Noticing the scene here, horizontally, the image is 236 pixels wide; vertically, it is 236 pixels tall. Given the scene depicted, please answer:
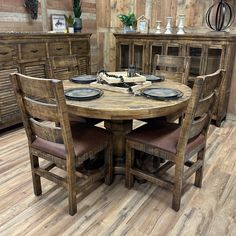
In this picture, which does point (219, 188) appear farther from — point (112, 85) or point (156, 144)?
point (112, 85)

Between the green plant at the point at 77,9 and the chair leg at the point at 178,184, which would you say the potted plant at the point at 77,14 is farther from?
the chair leg at the point at 178,184

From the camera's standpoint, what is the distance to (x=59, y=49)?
3604 mm

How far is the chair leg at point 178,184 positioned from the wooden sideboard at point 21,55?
7.64 feet

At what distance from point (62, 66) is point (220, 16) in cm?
227

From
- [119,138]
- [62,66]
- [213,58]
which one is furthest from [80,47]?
[119,138]

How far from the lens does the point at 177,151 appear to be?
168 cm

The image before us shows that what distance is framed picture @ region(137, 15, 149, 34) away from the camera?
13.0 feet

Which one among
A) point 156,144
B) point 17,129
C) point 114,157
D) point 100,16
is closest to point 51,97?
point 156,144

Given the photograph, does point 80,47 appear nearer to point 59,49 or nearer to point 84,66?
point 84,66

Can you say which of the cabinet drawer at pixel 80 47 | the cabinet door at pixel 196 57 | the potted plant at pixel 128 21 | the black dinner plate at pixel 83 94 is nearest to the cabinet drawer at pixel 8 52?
the cabinet drawer at pixel 80 47

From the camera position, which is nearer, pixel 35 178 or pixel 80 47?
pixel 35 178

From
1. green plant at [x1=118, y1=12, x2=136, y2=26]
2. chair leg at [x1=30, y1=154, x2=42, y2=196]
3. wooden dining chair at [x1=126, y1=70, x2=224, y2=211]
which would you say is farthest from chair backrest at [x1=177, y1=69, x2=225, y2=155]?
green plant at [x1=118, y1=12, x2=136, y2=26]

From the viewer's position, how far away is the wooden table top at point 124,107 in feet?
5.34

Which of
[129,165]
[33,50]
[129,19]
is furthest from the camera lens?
[129,19]
